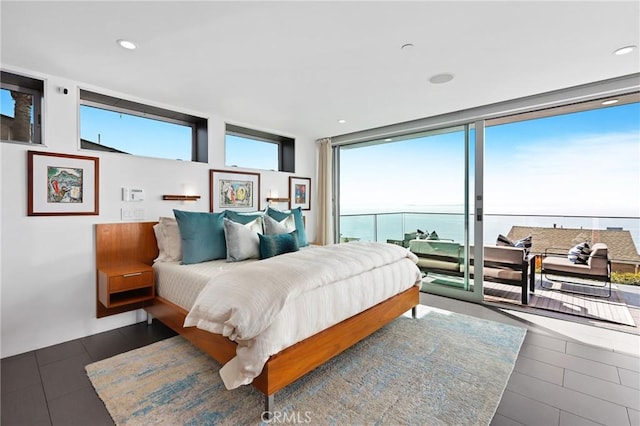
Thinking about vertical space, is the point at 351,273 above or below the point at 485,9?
below

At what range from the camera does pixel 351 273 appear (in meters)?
2.36

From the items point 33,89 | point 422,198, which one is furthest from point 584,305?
point 33,89

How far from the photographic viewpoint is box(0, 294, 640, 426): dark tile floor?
1.77 meters

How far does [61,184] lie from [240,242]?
68.9 inches

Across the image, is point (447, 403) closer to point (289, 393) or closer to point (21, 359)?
point (289, 393)

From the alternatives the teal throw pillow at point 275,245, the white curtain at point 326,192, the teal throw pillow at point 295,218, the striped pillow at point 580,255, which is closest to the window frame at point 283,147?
the white curtain at point 326,192

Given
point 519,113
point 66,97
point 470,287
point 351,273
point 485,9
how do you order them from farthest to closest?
point 470,287, point 519,113, point 66,97, point 351,273, point 485,9

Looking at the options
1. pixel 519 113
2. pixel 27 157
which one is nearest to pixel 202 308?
pixel 27 157

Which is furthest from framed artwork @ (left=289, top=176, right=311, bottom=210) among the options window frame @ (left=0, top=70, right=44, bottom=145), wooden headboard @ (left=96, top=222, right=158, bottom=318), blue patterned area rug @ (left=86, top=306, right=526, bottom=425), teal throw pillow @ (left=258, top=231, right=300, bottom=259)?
window frame @ (left=0, top=70, right=44, bottom=145)

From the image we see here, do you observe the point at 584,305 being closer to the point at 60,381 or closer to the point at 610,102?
the point at 610,102

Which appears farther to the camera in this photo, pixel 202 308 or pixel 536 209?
pixel 536 209

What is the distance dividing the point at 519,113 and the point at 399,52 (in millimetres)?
2237

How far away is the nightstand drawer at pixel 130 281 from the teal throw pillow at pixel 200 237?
369 millimetres

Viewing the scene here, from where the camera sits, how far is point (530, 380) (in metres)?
2.13
